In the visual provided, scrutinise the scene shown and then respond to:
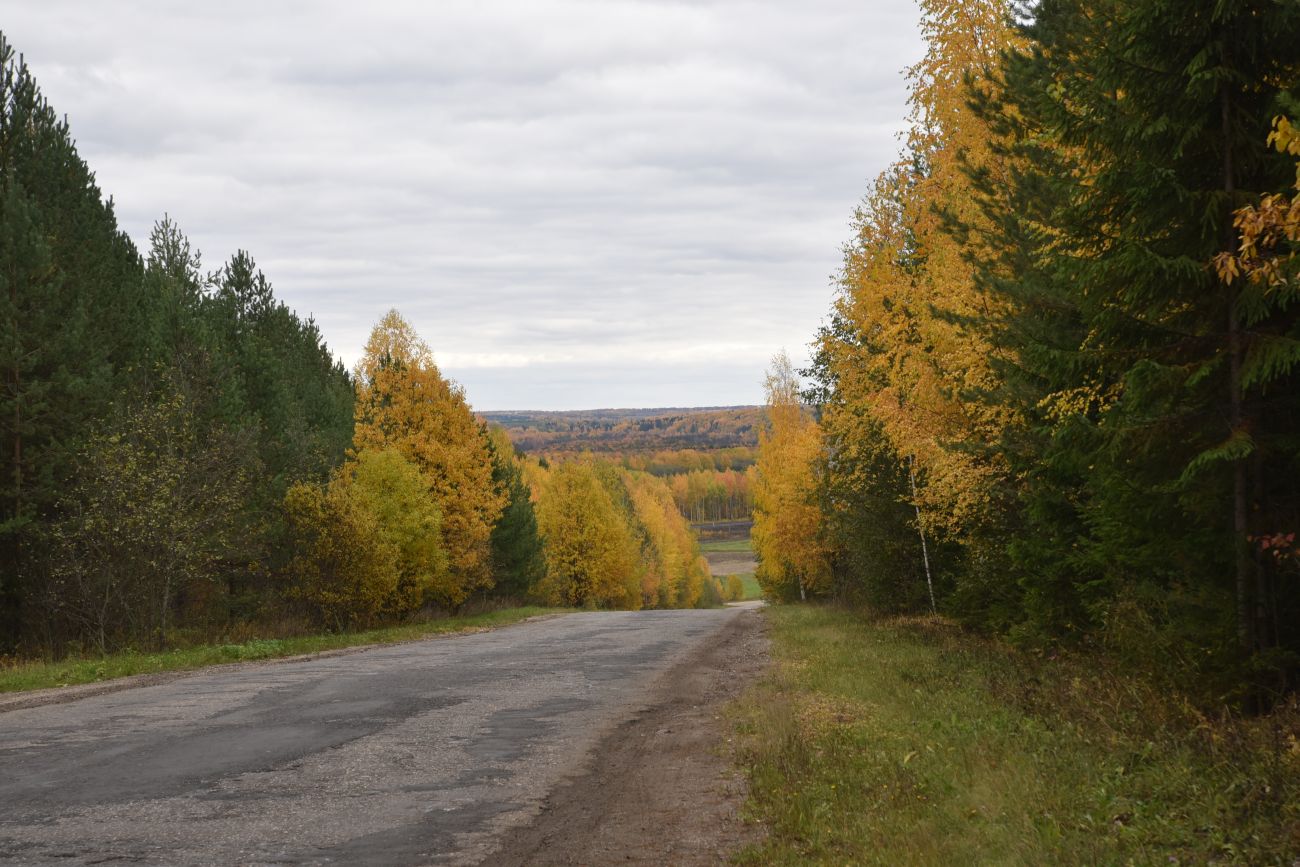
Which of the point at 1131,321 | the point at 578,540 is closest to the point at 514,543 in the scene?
the point at 578,540

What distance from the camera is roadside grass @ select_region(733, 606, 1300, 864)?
6219 mm

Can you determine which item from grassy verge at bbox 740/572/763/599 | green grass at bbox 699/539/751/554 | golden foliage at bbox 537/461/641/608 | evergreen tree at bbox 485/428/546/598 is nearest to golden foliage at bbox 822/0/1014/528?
evergreen tree at bbox 485/428/546/598

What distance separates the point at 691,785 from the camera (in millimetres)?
9227

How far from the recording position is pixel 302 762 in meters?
9.95

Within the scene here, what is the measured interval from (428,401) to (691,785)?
32113 mm

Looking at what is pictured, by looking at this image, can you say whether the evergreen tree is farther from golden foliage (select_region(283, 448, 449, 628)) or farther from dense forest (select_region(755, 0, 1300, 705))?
dense forest (select_region(755, 0, 1300, 705))

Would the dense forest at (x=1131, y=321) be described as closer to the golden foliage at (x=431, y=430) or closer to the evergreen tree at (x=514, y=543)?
the golden foliage at (x=431, y=430)

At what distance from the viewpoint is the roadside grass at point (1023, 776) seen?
245 inches

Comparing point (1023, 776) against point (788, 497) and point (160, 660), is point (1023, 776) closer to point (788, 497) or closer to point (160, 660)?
point (160, 660)

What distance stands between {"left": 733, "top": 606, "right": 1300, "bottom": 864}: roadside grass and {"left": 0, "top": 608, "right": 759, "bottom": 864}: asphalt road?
2.44 meters

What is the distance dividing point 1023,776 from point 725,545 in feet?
573

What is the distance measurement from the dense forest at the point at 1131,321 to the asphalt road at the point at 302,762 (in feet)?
20.5

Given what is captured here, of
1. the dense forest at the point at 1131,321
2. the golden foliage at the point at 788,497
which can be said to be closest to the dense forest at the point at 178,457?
the golden foliage at the point at 788,497

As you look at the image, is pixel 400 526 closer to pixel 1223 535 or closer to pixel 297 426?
pixel 297 426
